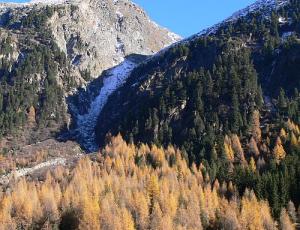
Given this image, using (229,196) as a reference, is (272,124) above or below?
above

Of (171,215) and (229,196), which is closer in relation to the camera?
(171,215)

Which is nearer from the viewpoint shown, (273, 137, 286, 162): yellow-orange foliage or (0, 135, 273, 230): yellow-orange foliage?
(0, 135, 273, 230): yellow-orange foliage

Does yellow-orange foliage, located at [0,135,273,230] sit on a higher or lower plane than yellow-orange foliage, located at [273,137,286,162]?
lower

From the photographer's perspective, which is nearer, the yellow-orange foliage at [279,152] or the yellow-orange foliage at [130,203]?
the yellow-orange foliage at [130,203]

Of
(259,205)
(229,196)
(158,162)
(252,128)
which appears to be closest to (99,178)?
(158,162)

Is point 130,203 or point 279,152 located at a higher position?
point 279,152

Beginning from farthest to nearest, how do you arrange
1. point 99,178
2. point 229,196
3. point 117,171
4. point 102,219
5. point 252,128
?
point 252,128 < point 117,171 < point 99,178 < point 229,196 < point 102,219

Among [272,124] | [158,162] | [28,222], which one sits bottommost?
[28,222]

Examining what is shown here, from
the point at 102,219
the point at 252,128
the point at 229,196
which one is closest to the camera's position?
the point at 102,219

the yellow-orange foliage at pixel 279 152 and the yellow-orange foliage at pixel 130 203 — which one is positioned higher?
the yellow-orange foliage at pixel 279 152

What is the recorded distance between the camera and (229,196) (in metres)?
151

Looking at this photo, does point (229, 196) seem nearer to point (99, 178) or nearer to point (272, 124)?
point (99, 178)

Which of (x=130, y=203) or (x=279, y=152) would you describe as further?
(x=279, y=152)

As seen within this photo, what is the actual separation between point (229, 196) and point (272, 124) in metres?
54.3
